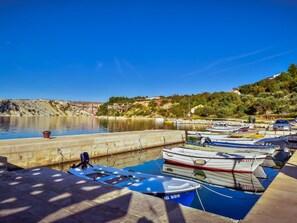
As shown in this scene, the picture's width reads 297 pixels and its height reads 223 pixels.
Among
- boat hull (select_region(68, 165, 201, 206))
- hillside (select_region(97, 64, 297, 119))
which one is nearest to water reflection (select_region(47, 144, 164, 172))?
boat hull (select_region(68, 165, 201, 206))

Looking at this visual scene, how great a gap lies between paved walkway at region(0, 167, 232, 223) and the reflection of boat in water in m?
8.45

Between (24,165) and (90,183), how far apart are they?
956 centimetres

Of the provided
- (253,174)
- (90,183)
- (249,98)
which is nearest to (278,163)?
(253,174)

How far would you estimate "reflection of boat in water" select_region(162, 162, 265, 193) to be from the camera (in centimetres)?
1202

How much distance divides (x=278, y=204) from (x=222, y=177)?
8.74 meters

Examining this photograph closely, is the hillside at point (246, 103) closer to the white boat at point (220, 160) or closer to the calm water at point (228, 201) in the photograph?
the white boat at point (220, 160)

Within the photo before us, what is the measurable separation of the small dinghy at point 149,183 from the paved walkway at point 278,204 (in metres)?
2.49

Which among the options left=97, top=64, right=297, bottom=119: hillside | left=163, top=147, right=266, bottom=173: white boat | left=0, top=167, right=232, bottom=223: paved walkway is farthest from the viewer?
left=97, top=64, right=297, bottom=119: hillside

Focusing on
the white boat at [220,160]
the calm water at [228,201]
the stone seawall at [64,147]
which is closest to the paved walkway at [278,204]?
the calm water at [228,201]

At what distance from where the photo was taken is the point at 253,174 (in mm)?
14109

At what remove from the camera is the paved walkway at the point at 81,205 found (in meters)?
4.04

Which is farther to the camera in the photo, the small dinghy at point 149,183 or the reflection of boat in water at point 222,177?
the reflection of boat in water at point 222,177

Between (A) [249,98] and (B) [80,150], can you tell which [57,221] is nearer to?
(B) [80,150]

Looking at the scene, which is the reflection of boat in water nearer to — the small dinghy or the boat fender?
the boat fender
